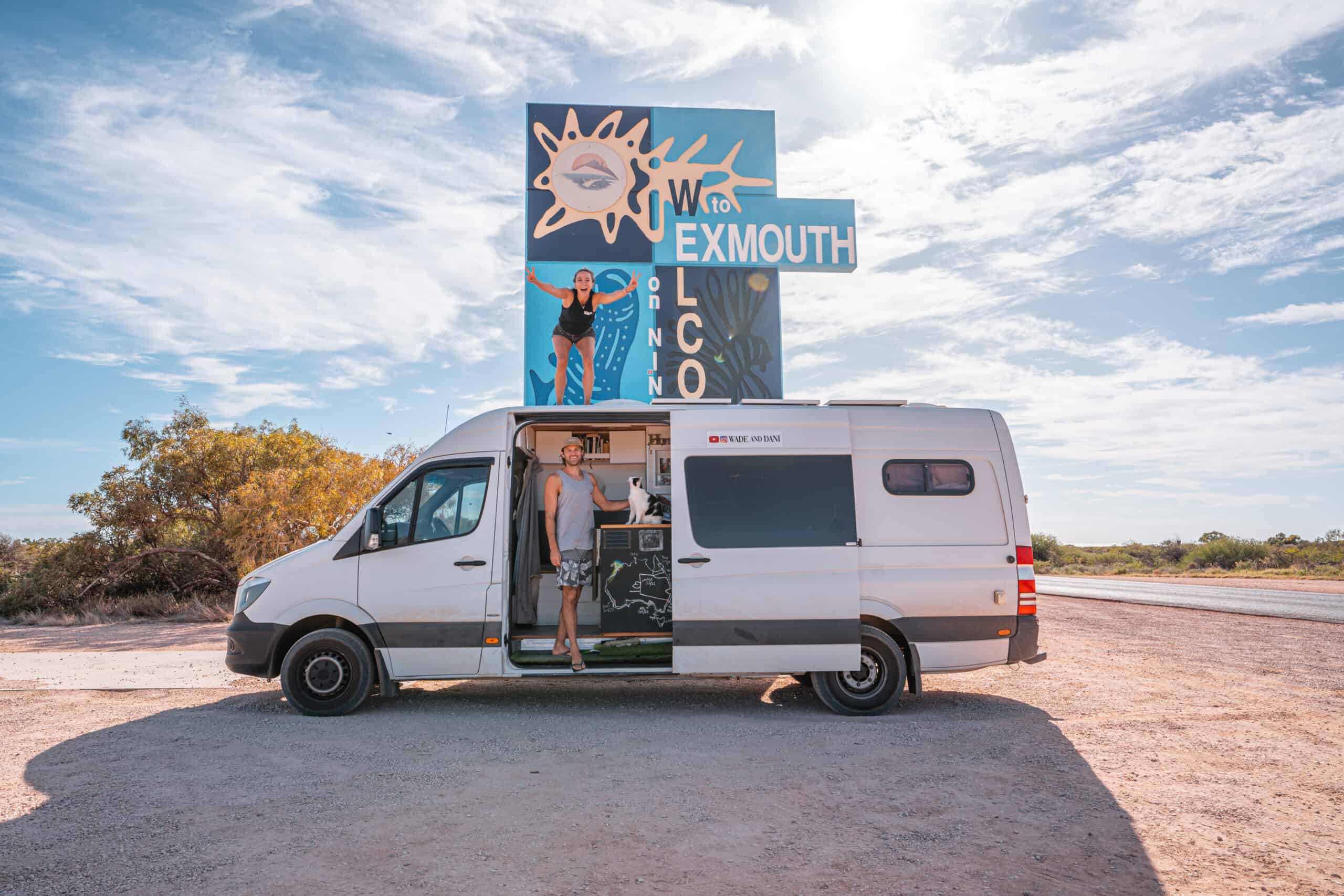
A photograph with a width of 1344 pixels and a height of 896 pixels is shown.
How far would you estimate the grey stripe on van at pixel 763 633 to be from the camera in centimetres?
752

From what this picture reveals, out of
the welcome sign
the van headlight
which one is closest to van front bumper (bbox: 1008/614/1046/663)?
the welcome sign

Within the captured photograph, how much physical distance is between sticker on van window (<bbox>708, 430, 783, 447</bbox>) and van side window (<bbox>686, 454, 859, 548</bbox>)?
117mm

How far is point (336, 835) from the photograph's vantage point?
4.61 m

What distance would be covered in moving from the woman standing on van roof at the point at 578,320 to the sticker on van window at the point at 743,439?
5518 millimetres

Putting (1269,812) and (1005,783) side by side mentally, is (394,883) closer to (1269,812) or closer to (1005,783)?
(1005,783)

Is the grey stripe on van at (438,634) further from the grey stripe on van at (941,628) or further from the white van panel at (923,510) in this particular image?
the grey stripe on van at (941,628)

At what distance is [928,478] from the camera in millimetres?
7879

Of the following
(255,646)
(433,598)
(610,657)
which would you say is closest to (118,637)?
(255,646)

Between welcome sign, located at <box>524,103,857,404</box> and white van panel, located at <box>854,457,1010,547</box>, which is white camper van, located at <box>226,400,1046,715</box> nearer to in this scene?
white van panel, located at <box>854,457,1010,547</box>

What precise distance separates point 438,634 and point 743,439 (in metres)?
3.16

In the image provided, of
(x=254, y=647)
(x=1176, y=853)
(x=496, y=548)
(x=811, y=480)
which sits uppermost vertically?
(x=811, y=480)

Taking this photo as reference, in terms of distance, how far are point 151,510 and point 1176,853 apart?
1847 cm

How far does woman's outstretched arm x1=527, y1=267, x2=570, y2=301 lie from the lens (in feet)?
44.1

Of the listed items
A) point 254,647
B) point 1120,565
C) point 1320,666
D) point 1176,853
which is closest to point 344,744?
point 254,647
